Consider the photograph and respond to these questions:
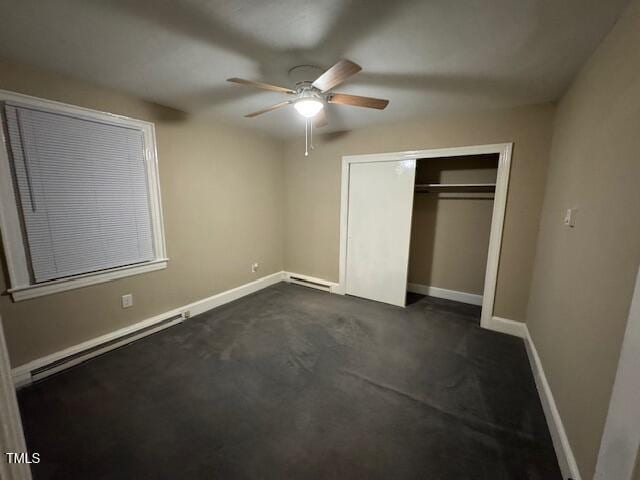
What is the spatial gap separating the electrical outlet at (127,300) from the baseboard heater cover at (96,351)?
10.5 inches

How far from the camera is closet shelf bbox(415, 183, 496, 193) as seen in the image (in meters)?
3.15

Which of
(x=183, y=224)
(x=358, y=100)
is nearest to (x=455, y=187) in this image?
(x=358, y=100)

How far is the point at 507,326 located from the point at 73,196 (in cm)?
413

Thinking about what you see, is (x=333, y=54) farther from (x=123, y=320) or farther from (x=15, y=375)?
(x=15, y=375)

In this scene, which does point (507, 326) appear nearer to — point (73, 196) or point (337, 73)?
point (337, 73)

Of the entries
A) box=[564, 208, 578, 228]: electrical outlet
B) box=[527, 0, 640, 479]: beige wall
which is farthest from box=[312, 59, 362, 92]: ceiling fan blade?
box=[564, 208, 578, 228]: electrical outlet

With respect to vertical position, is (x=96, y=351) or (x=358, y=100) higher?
(x=358, y=100)

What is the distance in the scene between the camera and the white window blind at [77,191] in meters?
1.86

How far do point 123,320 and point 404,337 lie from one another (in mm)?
2698

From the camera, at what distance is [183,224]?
2.88 meters

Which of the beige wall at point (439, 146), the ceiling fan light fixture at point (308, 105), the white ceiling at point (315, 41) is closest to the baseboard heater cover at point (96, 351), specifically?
the beige wall at point (439, 146)

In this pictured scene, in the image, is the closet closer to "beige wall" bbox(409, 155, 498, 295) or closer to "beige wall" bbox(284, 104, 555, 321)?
"beige wall" bbox(409, 155, 498, 295)

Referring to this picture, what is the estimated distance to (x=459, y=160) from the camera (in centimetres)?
335

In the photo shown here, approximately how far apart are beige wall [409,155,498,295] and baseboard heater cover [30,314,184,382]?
328cm
